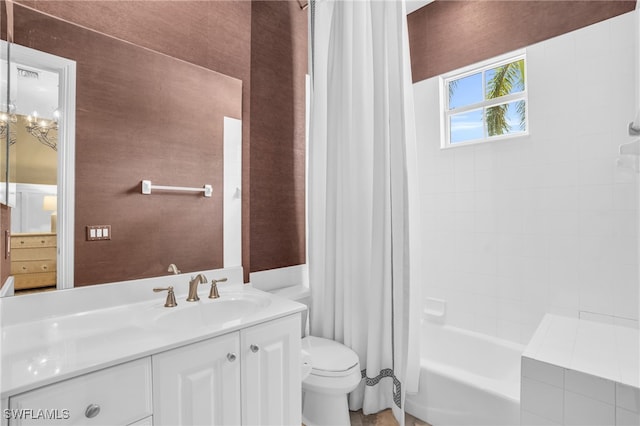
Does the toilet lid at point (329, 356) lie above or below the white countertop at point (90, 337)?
below

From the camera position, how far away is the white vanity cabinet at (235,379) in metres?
1.02

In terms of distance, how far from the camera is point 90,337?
1.05 metres

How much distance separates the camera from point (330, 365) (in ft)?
5.45

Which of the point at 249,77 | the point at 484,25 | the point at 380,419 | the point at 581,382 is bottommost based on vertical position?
the point at 380,419

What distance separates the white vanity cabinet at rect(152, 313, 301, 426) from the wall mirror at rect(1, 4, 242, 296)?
1.92 ft

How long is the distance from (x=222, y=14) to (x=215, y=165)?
0.85 meters

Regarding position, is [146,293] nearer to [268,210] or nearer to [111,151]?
[111,151]

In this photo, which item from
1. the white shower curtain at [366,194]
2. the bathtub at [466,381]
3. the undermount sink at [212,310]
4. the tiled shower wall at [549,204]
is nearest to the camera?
the undermount sink at [212,310]

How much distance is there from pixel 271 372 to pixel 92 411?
1.99 feet

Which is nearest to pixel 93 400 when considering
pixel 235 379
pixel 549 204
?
pixel 235 379

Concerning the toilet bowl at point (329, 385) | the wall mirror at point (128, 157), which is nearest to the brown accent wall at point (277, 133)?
the wall mirror at point (128, 157)

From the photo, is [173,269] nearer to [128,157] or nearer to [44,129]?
[128,157]

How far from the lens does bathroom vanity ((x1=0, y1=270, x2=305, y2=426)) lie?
32.9 inches

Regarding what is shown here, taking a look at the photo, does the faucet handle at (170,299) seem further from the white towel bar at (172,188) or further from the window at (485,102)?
the window at (485,102)
